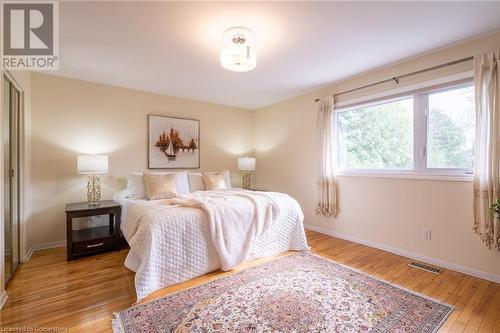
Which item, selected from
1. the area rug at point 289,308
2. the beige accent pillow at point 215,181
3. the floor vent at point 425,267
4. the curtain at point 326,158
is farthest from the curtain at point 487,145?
the beige accent pillow at point 215,181

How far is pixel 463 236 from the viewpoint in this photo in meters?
2.29

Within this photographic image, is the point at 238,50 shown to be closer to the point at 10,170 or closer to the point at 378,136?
the point at 378,136

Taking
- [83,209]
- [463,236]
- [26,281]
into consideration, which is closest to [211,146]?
[83,209]

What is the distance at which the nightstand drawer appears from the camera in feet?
8.61

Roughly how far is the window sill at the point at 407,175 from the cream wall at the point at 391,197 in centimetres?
4

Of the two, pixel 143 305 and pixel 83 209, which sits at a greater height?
pixel 83 209

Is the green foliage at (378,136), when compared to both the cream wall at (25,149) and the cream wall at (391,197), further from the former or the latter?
the cream wall at (25,149)

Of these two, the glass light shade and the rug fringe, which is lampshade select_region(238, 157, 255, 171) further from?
the rug fringe

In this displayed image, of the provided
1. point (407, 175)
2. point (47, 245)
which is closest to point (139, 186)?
point (47, 245)

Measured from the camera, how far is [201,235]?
2.21 m

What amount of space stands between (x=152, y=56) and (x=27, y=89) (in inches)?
63.4

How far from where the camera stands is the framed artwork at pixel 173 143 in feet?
12.3

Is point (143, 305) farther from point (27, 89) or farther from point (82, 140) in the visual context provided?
point (27, 89)

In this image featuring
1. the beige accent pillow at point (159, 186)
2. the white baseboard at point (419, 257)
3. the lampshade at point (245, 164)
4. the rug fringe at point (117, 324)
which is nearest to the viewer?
the rug fringe at point (117, 324)
